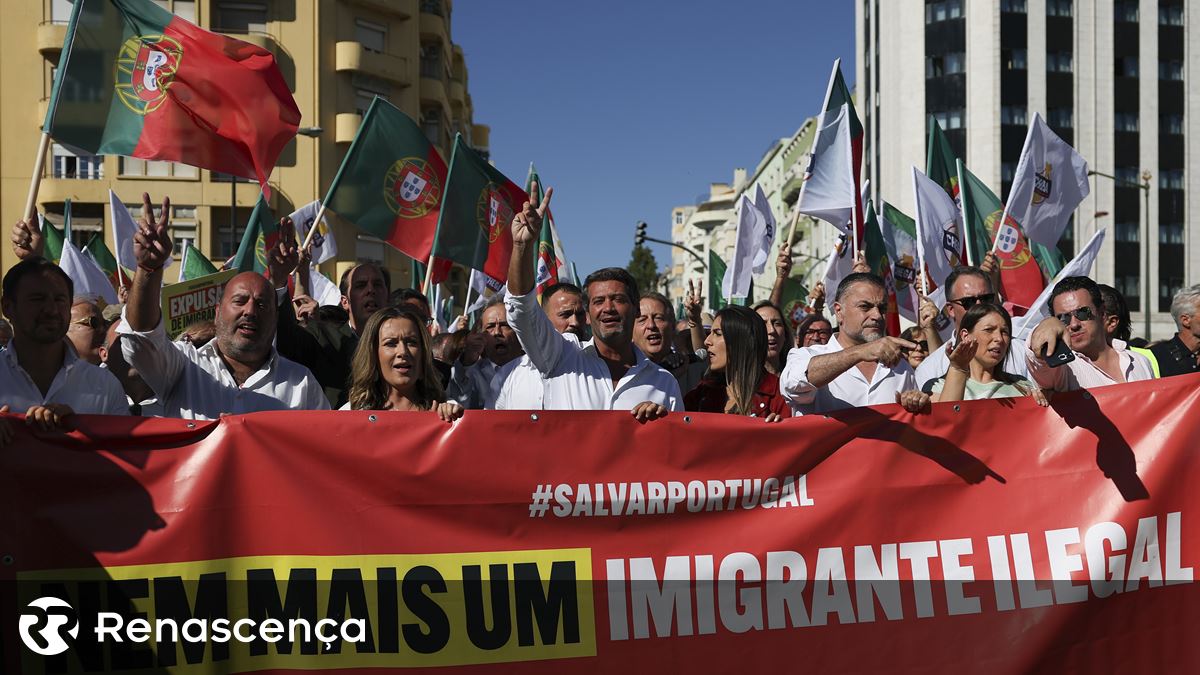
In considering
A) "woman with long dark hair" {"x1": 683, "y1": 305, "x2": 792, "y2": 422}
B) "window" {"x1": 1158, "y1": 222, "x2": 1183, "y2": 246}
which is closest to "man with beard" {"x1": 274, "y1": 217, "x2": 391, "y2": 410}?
"woman with long dark hair" {"x1": 683, "y1": 305, "x2": 792, "y2": 422}

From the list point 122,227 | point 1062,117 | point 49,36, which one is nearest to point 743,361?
point 122,227

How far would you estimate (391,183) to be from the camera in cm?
923

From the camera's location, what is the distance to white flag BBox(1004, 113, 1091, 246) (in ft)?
33.9

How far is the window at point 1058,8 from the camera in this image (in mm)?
53344

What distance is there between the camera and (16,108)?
117ft

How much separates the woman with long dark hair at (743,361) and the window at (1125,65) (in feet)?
179

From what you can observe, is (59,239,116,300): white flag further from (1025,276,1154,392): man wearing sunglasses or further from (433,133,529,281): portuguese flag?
(1025,276,1154,392): man wearing sunglasses

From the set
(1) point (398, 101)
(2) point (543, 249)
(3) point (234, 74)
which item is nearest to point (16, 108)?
(1) point (398, 101)

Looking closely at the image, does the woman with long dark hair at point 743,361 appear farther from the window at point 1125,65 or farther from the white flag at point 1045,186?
the window at point 1125,65

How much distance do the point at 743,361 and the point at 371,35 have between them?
37.9m

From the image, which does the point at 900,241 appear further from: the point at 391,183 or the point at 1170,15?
the point at 1170,15

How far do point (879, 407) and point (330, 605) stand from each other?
2317 millimetres

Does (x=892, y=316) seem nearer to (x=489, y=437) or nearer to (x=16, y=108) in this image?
(x=489, y=437)

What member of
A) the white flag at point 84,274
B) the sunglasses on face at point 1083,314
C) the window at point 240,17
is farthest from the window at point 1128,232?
the sunglasses on face at point 1083,314
